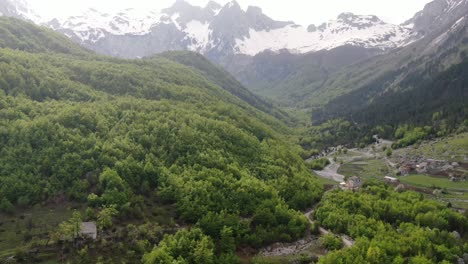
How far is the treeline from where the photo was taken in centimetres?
9538

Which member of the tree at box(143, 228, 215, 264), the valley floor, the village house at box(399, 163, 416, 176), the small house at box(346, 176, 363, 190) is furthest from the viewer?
the village house at box(399, 163, 416, 176)

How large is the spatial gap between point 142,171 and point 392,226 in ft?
233

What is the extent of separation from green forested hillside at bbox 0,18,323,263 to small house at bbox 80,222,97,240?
312cm

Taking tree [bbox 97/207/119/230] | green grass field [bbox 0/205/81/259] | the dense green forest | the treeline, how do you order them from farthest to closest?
tree [bbox 97/207/119/230]
the treeline
the dense green forest
green grass field [bbox 0/205/81/259]

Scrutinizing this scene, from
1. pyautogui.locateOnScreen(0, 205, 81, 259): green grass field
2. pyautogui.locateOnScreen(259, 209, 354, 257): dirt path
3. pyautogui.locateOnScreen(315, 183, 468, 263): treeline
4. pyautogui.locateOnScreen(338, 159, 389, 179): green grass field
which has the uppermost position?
pyautogui.locateOnScreen(0, 205, 81, 259): green grass field

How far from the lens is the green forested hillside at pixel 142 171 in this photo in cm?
10862

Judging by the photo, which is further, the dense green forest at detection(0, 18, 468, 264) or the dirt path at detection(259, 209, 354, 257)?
the dirt path at detection(259, 209, 354, 257)

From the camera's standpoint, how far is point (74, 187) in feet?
380

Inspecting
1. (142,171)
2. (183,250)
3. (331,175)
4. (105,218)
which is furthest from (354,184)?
(105,218)

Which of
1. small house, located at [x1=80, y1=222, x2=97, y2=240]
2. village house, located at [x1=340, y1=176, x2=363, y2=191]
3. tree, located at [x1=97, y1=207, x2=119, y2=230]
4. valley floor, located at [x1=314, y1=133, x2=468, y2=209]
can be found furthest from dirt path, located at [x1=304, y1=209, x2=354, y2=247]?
small house, located at [x1=80, y1=222, x2=97, y2=240]

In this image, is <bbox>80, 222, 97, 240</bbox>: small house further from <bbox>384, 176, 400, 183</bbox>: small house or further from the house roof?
<bbox>384, 176, 400, 183</bbox>: small house

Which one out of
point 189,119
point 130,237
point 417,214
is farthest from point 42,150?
point 417,214

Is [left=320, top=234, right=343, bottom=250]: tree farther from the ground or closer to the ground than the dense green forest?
closer to the ground

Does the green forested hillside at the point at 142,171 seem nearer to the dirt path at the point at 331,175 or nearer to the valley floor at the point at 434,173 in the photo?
the dirt path at the point at 331,175
